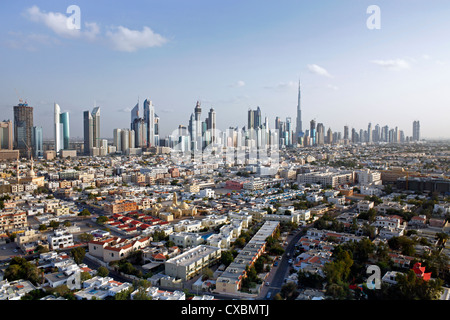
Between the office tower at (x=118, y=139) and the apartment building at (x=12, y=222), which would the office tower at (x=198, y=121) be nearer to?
the office tower at (x=118, y=139)

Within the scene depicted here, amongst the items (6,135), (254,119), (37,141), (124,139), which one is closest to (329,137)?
(254,119)

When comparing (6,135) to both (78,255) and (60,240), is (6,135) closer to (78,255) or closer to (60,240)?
(60,240)

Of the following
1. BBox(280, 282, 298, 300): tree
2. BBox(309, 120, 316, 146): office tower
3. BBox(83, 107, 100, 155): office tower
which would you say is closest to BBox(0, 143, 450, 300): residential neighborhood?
BBox(280, 282, 298, 300): tree

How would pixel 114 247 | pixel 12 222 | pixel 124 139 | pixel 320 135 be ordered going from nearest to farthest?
1. pixel 114 247
2. pixel 12 222
3. pixel 124 139
4. pixel 320 135

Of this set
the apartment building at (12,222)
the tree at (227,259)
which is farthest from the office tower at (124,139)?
the tree at (227,259)
